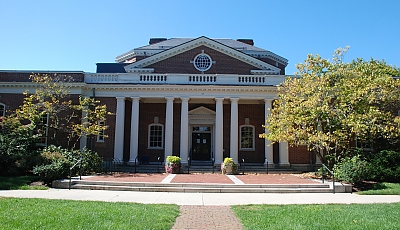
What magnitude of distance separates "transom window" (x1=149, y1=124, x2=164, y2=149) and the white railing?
12.8 feet

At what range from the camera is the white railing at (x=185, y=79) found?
21.5 meters

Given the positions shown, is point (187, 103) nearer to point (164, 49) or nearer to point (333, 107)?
point (164, 49)

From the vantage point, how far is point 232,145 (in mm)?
20594

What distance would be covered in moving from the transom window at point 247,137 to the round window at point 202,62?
5.57 metres

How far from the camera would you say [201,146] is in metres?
24.3

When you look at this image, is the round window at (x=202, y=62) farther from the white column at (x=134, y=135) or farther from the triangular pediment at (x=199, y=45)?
the white column at (x=134, y=135)

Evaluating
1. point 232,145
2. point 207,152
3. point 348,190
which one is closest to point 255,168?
→ point 232,145

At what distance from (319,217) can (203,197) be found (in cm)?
460

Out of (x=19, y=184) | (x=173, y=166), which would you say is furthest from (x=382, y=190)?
(x=19, y=184)

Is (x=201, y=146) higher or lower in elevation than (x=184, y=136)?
A: lower

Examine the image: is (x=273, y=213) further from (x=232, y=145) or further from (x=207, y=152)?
(x=207, y=152)

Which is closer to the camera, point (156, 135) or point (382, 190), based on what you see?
point (382, 190)

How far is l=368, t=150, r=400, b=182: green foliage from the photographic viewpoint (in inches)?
608

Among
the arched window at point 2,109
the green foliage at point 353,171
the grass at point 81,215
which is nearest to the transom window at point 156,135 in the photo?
the arched window at point 2,109
